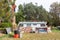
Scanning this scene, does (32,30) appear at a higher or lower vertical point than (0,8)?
lower

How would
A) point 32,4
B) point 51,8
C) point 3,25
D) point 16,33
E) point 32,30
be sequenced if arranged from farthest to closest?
1. point 32,4
2. point 51,8
3. point 3,25
4. point 32,30
5. point 16,33

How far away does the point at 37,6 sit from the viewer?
95812 mm

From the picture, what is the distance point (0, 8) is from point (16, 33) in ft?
12.0

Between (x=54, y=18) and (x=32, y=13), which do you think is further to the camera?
(x=32, y=13)

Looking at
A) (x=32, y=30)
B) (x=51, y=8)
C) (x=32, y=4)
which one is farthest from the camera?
(x=32, y=4)

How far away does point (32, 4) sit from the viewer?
95.8 meters

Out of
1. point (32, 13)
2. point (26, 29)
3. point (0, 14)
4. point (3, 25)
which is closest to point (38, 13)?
point (32, 13)

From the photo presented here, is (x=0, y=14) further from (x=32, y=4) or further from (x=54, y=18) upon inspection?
(x=32, y=4)

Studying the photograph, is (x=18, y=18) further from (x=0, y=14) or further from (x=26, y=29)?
(x=0, y=14)

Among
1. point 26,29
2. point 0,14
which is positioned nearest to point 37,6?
point 26,29

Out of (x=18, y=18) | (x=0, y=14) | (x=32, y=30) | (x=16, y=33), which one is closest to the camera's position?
(x=16, y=33)

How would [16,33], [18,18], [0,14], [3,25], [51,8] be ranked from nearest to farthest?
[16,33] < [0,14] < [3,25] < [18,18] < [51,8]

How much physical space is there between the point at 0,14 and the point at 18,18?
49.6 metres

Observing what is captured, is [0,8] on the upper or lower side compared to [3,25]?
upper
